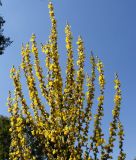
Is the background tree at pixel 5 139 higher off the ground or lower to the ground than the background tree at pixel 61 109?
higher

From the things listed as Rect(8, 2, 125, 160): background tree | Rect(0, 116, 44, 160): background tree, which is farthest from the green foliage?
Rect(8, 2, 125, 160): background tree

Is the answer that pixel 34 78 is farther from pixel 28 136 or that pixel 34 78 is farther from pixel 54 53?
pixel 28 136

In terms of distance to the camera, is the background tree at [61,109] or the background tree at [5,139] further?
the background tree at [5,139]

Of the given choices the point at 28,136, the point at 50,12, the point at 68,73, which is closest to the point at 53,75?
the point at 68,73

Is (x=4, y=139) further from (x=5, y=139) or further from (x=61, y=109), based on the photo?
(x=61, y=109)

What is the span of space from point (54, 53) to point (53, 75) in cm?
53

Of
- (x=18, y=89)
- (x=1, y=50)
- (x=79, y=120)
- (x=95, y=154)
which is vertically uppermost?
(x=1, y=50)

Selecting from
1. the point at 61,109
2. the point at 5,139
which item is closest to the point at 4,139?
the point at 5,139

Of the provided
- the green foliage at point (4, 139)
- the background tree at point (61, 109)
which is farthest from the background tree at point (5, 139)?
the background tree at point (61, 109)

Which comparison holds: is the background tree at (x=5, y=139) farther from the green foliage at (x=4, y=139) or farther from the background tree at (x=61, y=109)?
the background tree at (x=61, y=109)

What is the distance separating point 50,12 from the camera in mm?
10406

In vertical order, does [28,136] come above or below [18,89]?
above

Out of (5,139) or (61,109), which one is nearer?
(61,109)

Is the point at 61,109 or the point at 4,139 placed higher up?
the point at 4,139
